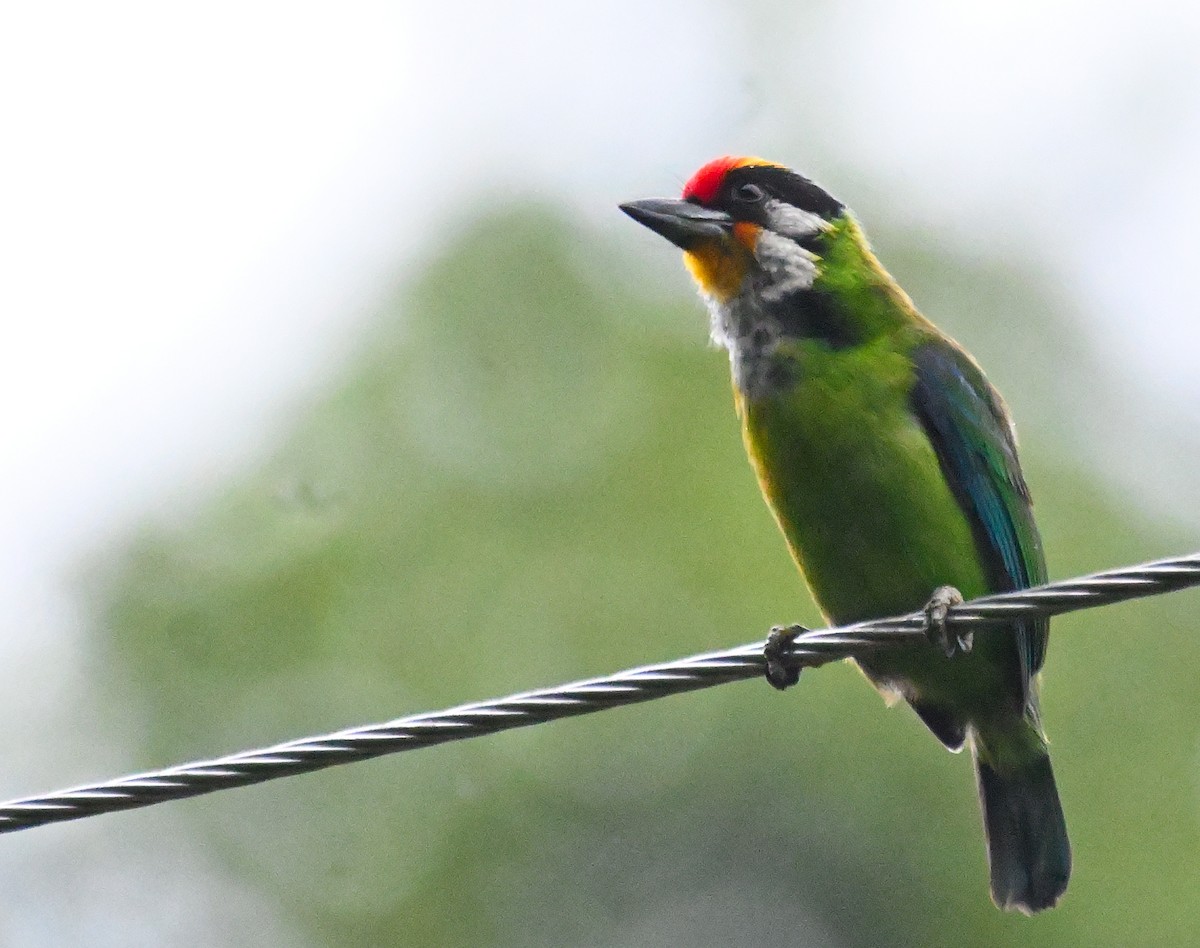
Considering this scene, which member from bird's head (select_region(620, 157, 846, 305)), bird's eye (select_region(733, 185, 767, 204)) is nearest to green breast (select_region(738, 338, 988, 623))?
bird's head (select_region(620, 157, 846, 305))

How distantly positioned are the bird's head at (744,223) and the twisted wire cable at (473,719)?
1.81m

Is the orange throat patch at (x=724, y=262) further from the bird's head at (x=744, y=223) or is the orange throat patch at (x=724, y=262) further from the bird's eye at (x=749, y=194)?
the bird's eye at (x=749, y=194)

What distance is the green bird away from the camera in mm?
4316

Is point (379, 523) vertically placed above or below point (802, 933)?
above

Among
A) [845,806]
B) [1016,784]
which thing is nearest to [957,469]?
[1016,784]

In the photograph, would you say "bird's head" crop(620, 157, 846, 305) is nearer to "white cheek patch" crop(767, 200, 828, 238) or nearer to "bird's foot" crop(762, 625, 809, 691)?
"white cheek patch" crop(767, 200, 828, 238)

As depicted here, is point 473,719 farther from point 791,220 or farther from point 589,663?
point 589,663

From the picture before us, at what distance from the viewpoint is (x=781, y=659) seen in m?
3.73

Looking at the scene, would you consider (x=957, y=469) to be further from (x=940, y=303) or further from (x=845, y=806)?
(x=940, y=303)

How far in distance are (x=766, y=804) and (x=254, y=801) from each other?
12.6 feet

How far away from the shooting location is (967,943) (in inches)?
354

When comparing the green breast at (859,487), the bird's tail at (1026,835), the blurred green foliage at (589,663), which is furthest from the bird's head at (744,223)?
the blurred green foliage at (589,663)

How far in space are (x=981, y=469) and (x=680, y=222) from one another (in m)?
1.11

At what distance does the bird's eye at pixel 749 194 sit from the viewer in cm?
496
